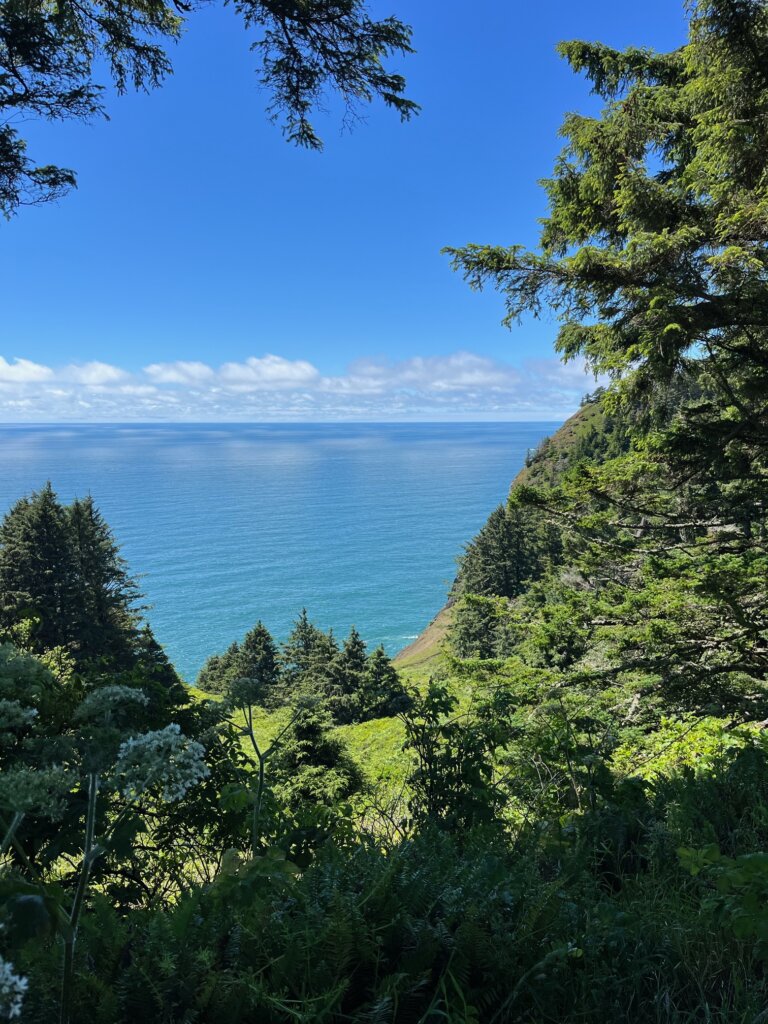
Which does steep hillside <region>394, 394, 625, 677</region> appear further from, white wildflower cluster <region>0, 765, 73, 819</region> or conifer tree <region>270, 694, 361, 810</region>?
white wildflower cluster <region>0, 765, 73, 819</region>

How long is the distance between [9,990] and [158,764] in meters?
0.53

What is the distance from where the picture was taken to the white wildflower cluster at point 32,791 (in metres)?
1.12

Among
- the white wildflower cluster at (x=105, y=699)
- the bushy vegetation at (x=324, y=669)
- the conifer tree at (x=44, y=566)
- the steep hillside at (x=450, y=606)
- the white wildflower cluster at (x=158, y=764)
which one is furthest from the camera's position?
the conifer tree at (x=44, y=566)

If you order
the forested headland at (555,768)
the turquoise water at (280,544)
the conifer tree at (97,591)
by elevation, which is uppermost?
the forested headland at (555,768)

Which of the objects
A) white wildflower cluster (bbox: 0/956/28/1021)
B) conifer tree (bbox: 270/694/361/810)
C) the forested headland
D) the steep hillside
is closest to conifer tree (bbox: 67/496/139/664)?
conifer tree (bbox: 270/694/361/810)

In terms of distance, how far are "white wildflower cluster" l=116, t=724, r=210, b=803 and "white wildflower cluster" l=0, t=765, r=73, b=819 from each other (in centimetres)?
13

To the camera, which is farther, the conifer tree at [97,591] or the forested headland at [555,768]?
the conifer tree at [97,591]

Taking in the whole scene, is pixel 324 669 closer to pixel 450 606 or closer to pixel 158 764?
pixel 158 764

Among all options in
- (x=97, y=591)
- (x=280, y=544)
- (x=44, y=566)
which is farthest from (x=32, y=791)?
(x=280, y=544)

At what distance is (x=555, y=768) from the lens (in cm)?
390

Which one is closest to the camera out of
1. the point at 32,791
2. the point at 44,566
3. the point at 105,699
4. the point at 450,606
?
the point at 32,791

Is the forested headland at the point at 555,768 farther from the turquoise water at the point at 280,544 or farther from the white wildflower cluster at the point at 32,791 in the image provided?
the turquoise water at the point at 280,544

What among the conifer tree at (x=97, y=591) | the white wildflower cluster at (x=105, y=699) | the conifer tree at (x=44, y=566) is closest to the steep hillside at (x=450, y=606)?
the white wildflower cluster at (x=105, y=699)

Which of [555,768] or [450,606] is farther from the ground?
[555,768]
